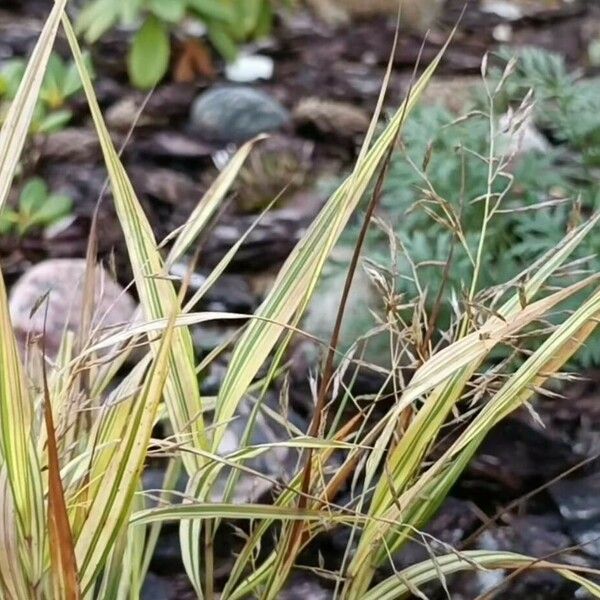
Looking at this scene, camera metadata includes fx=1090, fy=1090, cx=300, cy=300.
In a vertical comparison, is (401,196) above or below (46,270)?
above

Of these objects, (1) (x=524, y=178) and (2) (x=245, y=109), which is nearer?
(1) (x=524, y=178)

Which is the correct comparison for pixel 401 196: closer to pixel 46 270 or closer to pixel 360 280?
pixel 360 280

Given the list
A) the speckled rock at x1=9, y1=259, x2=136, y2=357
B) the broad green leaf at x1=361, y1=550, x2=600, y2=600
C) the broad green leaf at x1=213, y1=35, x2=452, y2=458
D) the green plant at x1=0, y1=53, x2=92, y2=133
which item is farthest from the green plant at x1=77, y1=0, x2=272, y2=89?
the broad green leaf at x1=361, y1=550, x2=600, y2=600

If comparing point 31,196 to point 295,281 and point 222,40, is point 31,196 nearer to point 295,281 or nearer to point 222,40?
point 222,40

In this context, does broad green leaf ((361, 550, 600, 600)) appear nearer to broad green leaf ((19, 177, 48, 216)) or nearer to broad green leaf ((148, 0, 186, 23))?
broad green leaf ((19, 177, 48, 216))

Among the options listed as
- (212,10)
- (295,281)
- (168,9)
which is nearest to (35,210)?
(168,9)

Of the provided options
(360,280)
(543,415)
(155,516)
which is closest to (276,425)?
(360,280)
